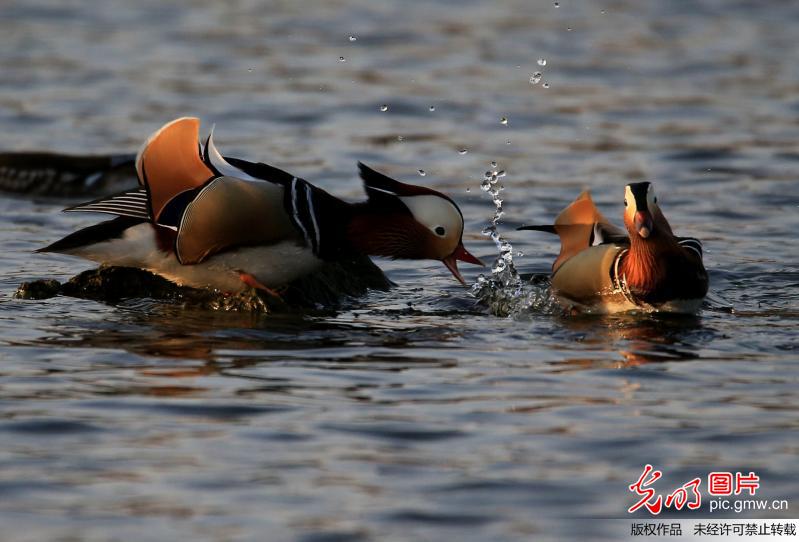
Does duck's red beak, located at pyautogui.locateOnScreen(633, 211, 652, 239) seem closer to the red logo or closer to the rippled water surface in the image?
the rippled water surface

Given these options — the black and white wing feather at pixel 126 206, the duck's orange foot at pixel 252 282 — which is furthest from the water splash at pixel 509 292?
the black and white wing feather at pixel 126 206

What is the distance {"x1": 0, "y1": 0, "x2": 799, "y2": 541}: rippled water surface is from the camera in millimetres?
4902

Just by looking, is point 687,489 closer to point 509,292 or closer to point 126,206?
point 509,292

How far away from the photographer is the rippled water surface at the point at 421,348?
4.90m

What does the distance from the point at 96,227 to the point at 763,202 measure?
17.4ft

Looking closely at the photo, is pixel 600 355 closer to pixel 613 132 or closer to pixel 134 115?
pixel 613 132

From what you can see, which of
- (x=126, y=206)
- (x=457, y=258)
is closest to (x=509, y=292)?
(x=457, y=258)

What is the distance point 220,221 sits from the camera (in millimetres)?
7465

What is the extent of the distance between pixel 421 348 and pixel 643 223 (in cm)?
132

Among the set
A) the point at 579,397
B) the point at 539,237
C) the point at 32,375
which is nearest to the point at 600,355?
the point at 579,397

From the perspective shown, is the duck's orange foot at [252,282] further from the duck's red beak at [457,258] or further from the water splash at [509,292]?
the water splash at [509,292]

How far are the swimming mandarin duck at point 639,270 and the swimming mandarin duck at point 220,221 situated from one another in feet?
1.86

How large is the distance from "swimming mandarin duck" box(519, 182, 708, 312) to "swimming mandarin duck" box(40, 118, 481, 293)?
57cm

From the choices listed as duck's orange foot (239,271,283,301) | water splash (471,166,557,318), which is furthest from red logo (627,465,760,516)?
duck's orange foot (239,271,283,301)
